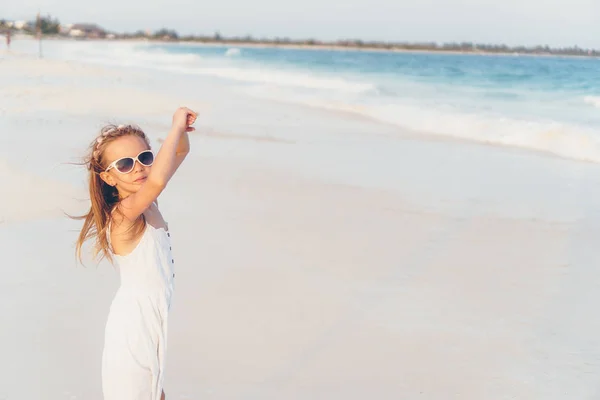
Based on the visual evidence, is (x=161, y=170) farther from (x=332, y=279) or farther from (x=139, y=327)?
(x=332, y=279)

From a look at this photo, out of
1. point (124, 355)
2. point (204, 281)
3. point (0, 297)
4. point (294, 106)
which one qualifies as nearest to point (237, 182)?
point (204, 281)

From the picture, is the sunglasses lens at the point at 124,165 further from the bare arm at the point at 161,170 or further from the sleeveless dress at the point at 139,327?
the sleeveless dress at the point at 139,327

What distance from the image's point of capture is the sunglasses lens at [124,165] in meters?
2.32

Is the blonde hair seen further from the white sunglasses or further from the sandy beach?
the sandy beach

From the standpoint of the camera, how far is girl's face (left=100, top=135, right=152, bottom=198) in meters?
2.34

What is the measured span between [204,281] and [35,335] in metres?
1.27

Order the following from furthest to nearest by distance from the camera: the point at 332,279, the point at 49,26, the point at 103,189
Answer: the point at 49,26 → the point at 332,279 → the point at 103,189

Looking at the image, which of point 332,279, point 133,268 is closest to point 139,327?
point 133,268

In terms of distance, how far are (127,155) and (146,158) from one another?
0.19 ft

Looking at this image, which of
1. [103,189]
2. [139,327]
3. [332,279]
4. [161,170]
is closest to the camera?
[161,170]

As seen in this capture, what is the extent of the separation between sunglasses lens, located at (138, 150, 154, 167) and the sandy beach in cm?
155

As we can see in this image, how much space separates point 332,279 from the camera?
17.3 ft

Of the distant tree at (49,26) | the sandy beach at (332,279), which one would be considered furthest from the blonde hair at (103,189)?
the distant tree at (49,26)

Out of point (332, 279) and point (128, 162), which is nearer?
point (128, 162)
